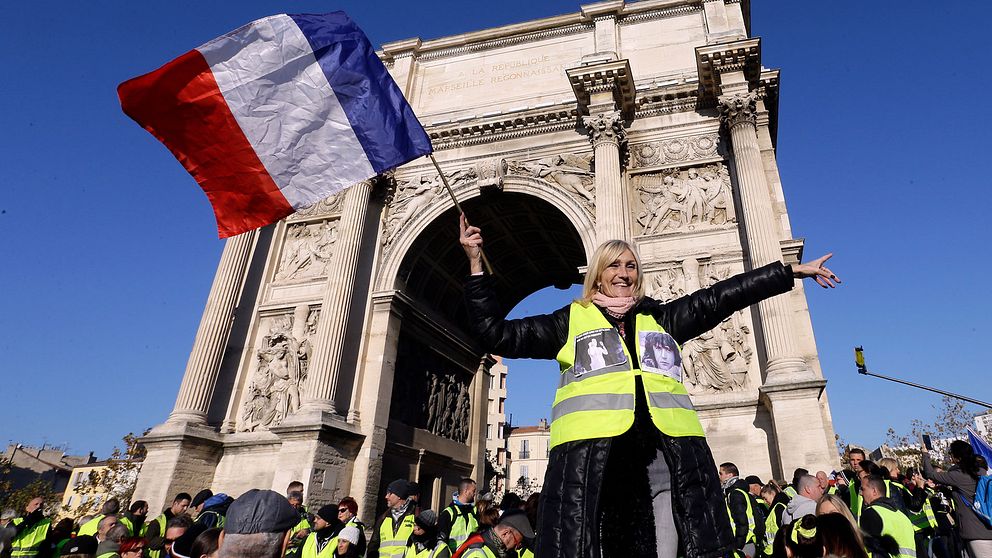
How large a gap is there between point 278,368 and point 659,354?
15058mm

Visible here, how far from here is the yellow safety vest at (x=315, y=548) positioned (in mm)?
6128

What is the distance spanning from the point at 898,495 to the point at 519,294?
17462mm

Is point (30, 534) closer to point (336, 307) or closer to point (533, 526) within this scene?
point (533, 526)

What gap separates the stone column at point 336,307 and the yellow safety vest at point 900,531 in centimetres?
1169

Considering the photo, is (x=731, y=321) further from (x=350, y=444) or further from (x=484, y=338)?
(x=484, y=338)

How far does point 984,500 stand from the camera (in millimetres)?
5953

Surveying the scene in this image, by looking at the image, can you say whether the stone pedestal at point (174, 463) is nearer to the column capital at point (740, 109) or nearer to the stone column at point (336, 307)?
the stone column at point (336, 307)

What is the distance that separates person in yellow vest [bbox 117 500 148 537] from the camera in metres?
6.81

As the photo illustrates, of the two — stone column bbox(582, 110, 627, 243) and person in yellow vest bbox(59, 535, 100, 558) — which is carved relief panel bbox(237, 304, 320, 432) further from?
person in yellow vest bbox(59, 535, 100, 558)

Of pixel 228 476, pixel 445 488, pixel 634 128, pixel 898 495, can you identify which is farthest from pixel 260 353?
pixel 898 495

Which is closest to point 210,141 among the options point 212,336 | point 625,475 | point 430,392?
point 625,475

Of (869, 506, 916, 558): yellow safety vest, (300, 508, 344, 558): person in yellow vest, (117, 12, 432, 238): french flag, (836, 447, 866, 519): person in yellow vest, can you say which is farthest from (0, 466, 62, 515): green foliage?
(869, 506, 916, 558): yellow safety vest

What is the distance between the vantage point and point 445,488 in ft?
59.0

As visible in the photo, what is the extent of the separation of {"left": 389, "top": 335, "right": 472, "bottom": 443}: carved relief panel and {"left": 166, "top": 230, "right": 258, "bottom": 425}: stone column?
15.4 ft
